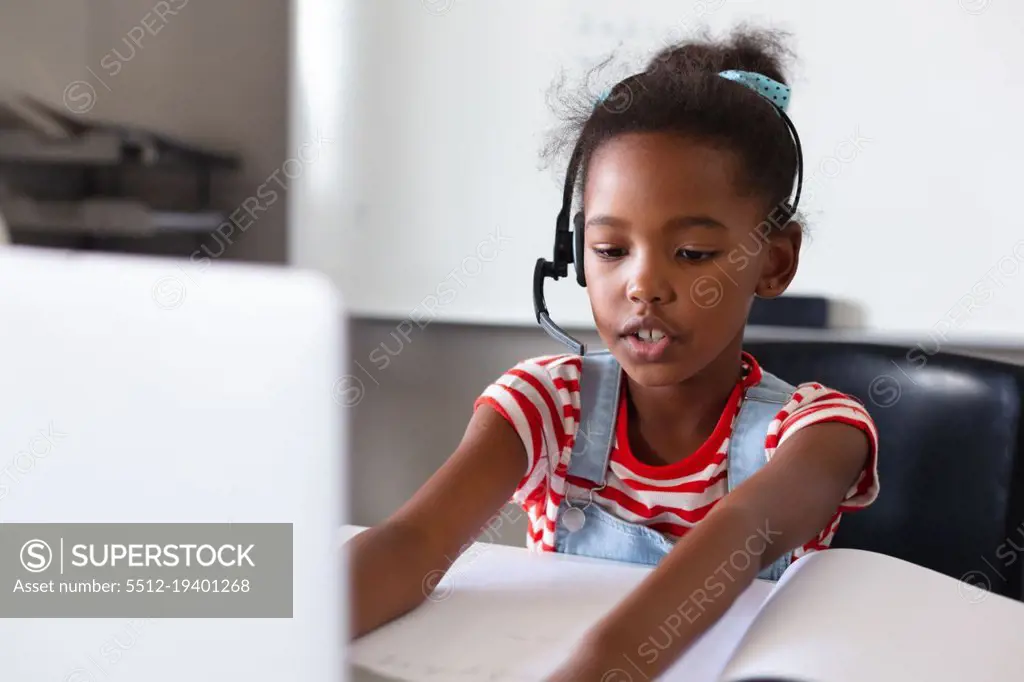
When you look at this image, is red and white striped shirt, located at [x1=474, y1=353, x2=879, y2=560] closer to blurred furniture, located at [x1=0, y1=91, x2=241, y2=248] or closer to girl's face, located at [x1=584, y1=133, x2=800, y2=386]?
girl's face, located at [x1=584, y1=133, x2=800, y2=386]

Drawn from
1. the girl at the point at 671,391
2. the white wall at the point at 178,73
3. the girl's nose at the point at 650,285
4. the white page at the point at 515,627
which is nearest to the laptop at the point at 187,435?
the white page at the point at 515,627

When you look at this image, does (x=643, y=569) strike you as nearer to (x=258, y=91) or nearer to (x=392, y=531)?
(x=392, y=531)

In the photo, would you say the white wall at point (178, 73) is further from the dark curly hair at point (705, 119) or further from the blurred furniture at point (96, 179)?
the dark curly hair at point (705, 119)

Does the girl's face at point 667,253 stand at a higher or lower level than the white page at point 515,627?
higher

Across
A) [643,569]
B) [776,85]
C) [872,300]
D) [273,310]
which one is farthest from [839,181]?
[273,310]

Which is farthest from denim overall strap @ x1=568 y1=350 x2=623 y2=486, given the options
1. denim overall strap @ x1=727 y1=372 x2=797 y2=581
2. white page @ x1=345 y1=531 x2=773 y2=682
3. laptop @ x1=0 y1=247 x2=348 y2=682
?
laptop @ x1=0 y1=247 x2=348 y2=682

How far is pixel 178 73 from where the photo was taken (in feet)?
7.29

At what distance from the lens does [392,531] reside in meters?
0.67

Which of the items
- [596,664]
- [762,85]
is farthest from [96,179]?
[596,664]

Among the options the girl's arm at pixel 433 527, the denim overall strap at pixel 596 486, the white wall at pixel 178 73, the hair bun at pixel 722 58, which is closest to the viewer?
the girl's arm at pixel 433 527

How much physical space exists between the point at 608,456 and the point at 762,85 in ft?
1.15

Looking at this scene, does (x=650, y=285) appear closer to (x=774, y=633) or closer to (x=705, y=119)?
(x=705, y=119)

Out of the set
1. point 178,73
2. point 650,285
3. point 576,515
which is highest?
point 178,73

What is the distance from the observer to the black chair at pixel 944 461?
0.89 metres
